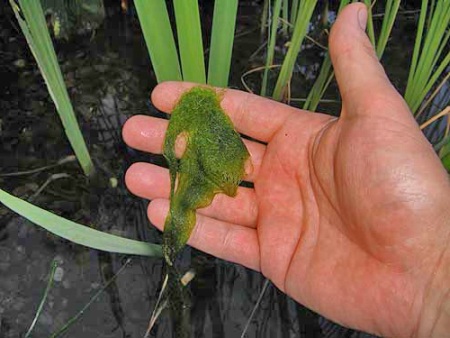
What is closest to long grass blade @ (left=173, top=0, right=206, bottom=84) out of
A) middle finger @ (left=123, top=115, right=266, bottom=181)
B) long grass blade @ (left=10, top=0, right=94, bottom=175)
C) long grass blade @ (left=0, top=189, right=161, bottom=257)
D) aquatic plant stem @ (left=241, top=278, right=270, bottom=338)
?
middle finger @ (left=123, top=115, right=266, bottom=181)

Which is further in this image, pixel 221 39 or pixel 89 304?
pixel 89 304

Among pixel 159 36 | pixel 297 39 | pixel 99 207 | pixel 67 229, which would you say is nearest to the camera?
pixel 67 229

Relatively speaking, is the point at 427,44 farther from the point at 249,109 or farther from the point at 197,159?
the point at 197,159

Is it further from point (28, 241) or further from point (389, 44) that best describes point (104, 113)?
point (389, 44)

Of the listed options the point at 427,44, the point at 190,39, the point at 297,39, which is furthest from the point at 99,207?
the point at 427,44

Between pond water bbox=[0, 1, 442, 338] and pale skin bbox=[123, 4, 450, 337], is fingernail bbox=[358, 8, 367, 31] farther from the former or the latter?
pond water bbox=[0, 1, 442, 338]

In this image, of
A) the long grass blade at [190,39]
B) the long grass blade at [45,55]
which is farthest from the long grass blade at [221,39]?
the long grass blade at [45,55]
